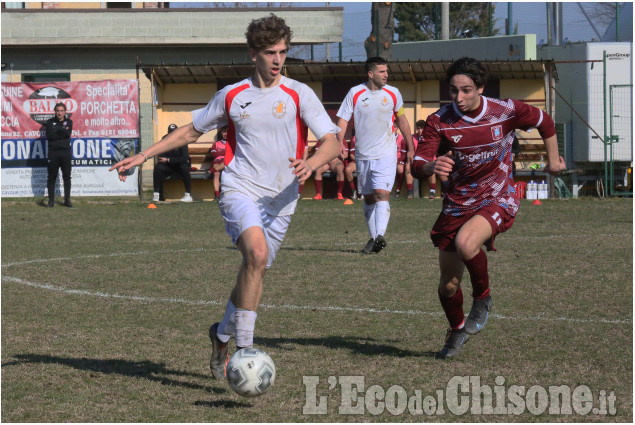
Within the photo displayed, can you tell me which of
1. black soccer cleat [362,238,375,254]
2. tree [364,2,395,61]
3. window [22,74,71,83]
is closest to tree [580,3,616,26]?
tree [364,2,395,61]

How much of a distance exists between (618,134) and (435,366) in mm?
20230

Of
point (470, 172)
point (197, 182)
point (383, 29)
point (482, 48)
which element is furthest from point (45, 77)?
point (470, 172)

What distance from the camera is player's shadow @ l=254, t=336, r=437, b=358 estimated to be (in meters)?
6.43

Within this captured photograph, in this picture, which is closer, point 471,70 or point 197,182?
point 471,70

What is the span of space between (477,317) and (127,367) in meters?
2.26

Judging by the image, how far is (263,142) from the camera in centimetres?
584

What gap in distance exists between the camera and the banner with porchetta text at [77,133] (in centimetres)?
2342

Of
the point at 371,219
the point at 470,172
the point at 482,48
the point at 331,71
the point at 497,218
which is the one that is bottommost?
the point at 371,219

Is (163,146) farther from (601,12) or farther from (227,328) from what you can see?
(601,12)

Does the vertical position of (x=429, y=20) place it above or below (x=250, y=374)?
above

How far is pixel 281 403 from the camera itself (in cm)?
520

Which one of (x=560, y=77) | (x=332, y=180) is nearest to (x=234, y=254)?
(x=332, y=180)

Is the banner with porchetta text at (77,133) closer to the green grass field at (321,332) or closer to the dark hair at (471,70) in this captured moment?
the green grass field at (321,332)

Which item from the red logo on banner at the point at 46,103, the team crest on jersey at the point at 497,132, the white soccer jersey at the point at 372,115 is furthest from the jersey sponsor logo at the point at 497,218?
the red logo on banner at the point at 46,103
